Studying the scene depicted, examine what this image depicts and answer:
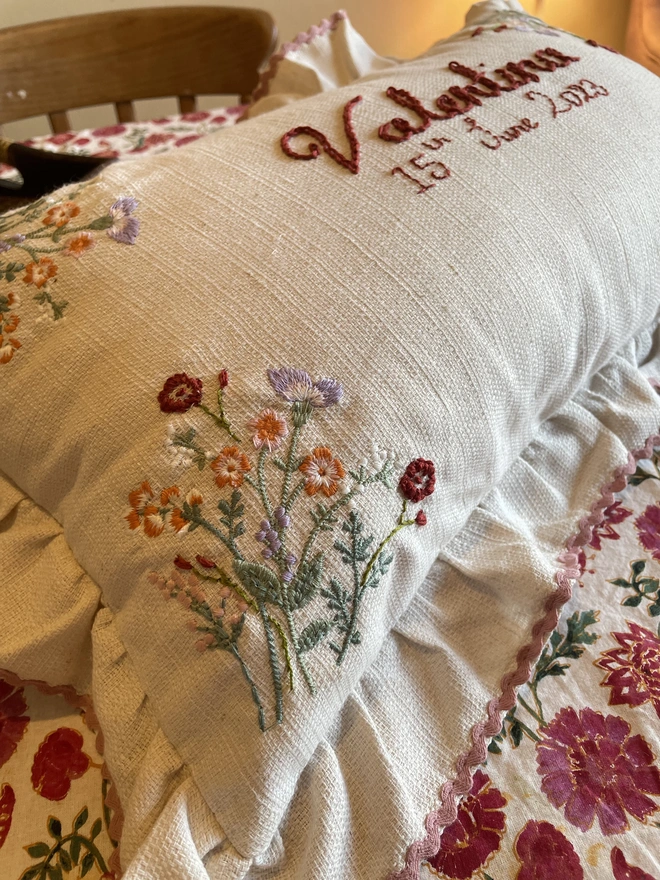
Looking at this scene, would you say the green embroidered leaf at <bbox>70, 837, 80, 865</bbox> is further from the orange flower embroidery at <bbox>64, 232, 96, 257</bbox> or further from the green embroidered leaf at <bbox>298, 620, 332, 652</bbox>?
the orange flower embroidery at <bbox>64, 232, 96, 257</bbox>

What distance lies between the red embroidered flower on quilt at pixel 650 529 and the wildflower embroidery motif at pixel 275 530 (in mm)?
272

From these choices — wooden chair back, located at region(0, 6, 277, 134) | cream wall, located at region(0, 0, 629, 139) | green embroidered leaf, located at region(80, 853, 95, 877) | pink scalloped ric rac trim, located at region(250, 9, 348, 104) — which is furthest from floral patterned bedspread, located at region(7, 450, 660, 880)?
cream wall, located at region(0, 0, 629, 139)

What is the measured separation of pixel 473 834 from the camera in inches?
16.2

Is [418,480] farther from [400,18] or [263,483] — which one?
[400,18]

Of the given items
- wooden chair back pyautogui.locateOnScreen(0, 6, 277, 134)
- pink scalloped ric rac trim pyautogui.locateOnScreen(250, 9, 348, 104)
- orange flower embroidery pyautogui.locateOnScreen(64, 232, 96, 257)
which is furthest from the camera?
wooden chair back pyautogui.locateOnScreen(0, 6, 277, 134)

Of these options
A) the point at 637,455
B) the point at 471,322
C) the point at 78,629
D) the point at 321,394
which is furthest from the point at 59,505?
the point at 637,455

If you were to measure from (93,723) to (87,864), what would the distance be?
3.1 inches

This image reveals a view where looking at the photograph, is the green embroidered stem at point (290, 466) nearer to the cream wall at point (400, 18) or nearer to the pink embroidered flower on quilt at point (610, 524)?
the pink embroidered flower on quilt at point (610, 524)

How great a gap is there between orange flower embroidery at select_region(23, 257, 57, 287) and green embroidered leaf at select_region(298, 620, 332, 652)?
30cm

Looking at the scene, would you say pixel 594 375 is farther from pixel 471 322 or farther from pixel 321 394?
pixel 321 394

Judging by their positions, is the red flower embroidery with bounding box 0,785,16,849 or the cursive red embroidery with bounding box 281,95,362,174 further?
the cursive red embroidery with bounding box 281,95,362,174

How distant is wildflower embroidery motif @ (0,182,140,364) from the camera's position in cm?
45

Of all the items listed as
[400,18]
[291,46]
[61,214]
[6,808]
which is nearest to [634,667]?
[6,808]

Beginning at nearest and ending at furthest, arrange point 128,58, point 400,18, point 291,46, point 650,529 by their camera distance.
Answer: point 650,529 → point 291,46 → point 128,58 → point 400,18
